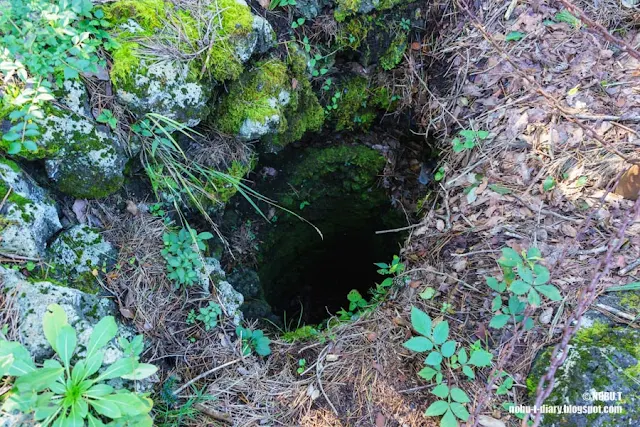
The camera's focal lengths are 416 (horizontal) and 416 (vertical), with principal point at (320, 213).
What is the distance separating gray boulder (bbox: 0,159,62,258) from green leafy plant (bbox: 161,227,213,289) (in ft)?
1.89

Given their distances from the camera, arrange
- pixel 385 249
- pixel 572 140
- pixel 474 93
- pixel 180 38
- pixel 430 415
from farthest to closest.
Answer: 1. pixel 385 249
2. pixel 474 93
3. pixel 572 140
4. pixel 180 38
5. pixel 430 415

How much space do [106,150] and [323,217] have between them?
7.61ft

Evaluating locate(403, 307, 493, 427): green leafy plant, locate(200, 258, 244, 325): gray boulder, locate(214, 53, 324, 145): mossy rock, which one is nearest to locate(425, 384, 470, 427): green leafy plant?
locate(403, 307, 493, 427): green leafy plant

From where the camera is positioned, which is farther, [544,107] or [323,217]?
[323,217]

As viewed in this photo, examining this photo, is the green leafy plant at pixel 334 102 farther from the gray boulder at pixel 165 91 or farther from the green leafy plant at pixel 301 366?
the green leafy plant at pixel 301 366

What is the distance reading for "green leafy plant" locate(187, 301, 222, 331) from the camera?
231 centimetres

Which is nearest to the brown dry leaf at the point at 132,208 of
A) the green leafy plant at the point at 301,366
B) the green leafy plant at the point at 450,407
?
the green leafy plant at the point at 301,366

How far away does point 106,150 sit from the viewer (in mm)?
2070

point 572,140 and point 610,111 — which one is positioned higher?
point 610,111

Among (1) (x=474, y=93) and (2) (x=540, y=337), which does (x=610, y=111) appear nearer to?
(1) (x=474, y=93)

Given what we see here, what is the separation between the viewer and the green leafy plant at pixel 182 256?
2.31m

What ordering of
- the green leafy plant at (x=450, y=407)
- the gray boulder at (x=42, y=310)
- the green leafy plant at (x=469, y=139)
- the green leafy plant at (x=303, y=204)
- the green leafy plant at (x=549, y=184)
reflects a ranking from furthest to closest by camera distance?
the green leafy plant at (x=303, y=204)
the green leafy plant at (x=469, y=139)
the green leafy plant at (x=549, y=184)
the green leafy plant at (x=450, y=407)
the gray boulder at (x=42, y=310)

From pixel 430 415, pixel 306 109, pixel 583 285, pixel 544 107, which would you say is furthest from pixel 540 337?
pixel 306 109

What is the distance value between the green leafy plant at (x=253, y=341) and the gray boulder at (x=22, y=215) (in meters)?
1.09
